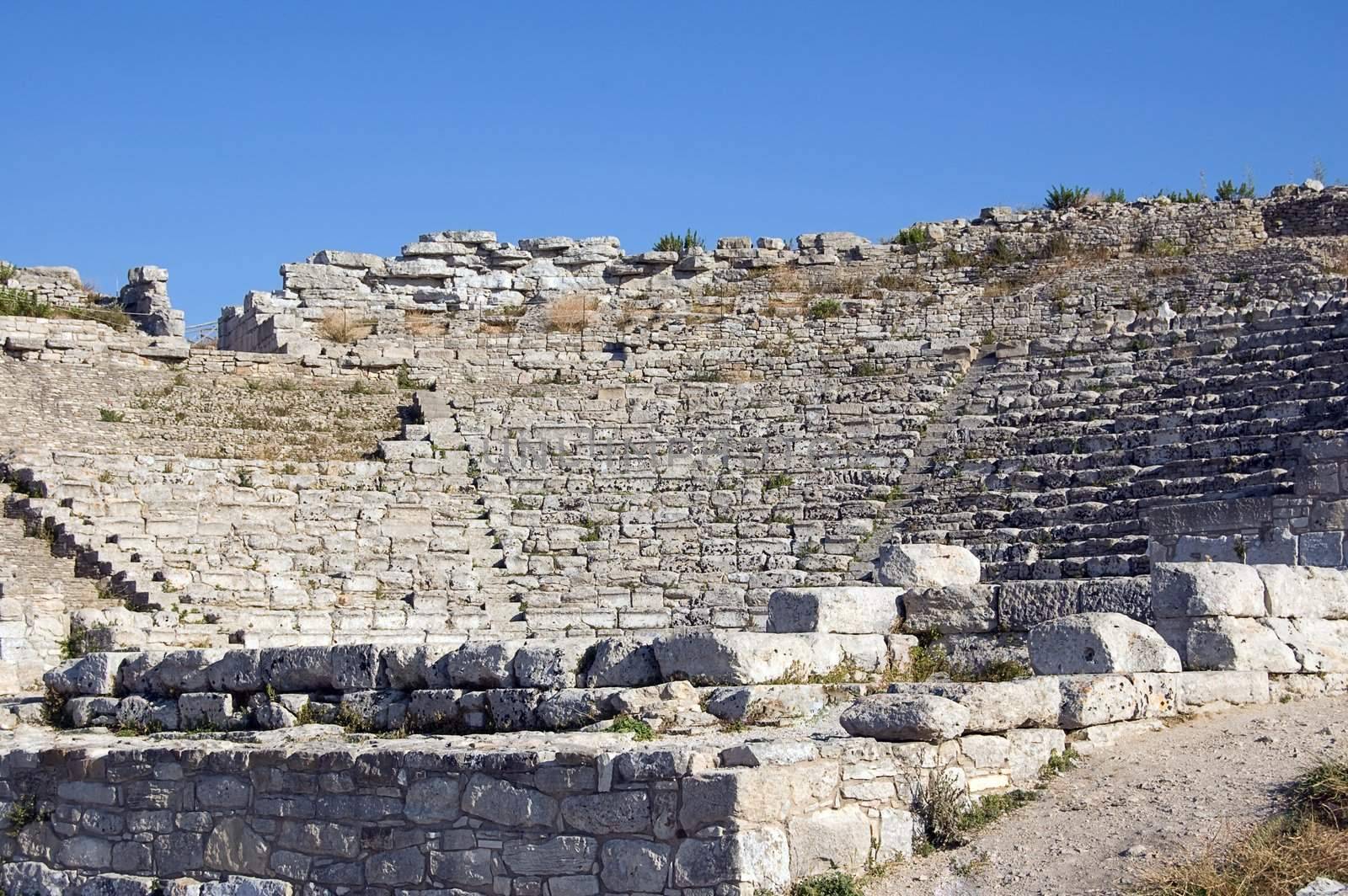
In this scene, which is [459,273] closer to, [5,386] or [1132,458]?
[5,386]

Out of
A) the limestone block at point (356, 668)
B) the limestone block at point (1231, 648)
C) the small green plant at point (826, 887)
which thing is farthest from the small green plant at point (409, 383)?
the small green plant at point (826, 887)

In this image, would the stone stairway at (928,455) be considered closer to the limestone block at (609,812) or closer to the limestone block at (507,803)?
the limestone block at (507,803)

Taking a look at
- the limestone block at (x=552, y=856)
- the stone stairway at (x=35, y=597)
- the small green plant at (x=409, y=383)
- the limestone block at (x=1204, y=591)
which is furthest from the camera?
the small green plant at (x=409, y=383)

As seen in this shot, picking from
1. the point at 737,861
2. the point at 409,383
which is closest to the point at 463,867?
the point at 737,861

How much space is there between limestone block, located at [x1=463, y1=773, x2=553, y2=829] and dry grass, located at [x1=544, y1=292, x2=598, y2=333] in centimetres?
1724

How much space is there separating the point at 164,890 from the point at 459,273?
18381mm

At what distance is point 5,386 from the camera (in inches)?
771

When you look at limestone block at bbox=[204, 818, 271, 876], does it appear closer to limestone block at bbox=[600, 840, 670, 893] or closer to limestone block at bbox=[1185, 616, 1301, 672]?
limestone block at bbox=[600, 840, 670, 893]

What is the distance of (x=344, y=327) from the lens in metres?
23.3

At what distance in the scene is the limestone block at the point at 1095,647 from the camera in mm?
7629

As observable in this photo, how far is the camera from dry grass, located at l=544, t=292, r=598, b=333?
2373 centimetres

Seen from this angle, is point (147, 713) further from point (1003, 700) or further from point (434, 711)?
point (1003, 700)

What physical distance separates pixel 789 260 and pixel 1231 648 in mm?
18289

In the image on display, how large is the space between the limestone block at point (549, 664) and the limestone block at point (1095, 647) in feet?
7.18
